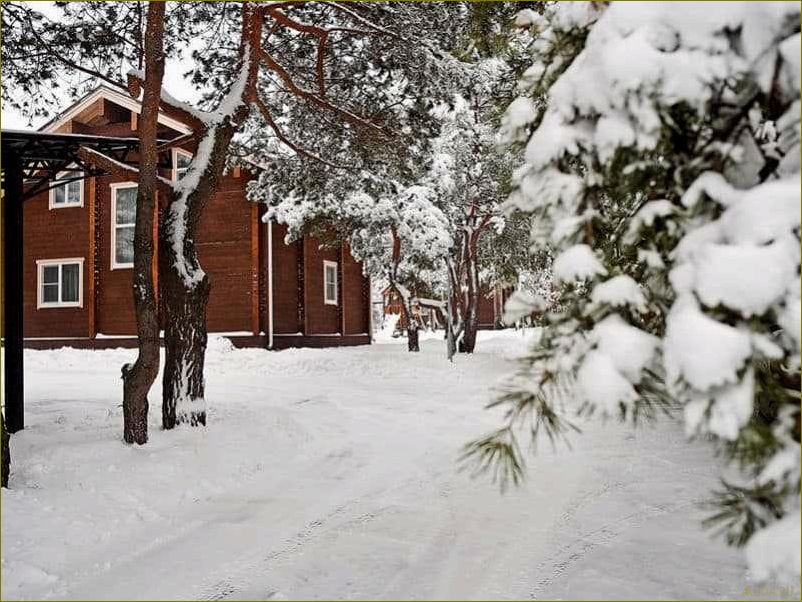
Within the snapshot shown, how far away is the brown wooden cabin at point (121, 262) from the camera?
18.4 meters

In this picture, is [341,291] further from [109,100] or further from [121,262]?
[109,100]

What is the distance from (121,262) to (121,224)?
1.07m

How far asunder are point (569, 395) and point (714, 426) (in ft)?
1.68

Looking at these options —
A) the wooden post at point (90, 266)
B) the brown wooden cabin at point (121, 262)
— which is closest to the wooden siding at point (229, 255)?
the brown wooden cabin at point (121, 262)

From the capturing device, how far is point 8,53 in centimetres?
790

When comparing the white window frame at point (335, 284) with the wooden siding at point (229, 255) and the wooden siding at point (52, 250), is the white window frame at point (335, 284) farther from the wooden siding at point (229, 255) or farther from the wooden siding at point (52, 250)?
the wooden siding at point (52, 250)

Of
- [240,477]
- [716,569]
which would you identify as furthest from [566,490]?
[240,477]

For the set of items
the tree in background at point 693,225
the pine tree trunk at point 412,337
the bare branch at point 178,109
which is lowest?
the pine tree trunk at point 412,337

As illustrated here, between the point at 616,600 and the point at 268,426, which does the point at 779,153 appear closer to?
the point at 616,600

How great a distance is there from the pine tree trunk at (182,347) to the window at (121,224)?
12672 mm

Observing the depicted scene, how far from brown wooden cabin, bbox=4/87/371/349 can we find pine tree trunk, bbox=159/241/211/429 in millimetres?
11012

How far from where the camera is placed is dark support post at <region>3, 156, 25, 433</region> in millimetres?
6785

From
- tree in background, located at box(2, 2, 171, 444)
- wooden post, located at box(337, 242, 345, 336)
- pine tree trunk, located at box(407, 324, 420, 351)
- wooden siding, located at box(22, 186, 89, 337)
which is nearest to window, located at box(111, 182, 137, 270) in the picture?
wooden siding, located at box(22, 186, 89, 337)

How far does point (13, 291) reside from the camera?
6.94 m
